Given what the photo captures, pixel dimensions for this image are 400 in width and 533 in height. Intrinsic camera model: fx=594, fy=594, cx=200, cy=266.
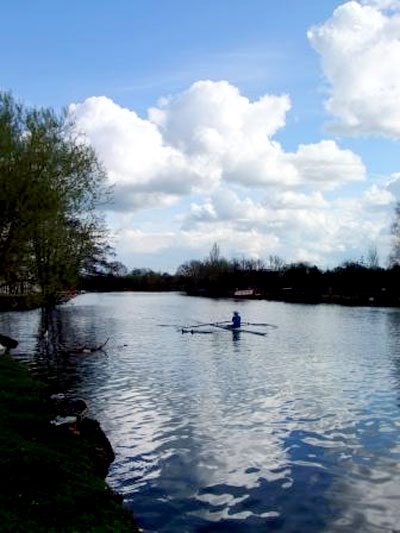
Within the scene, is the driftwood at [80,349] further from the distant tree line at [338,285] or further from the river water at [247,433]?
the distant tree line at [338,285]

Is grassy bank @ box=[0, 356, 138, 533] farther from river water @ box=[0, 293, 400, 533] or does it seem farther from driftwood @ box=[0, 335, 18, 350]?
driftwood @ box=[0, 335, 18, 350]

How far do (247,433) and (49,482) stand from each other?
9.43m

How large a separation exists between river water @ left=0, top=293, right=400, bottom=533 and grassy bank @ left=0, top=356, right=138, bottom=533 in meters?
1.23

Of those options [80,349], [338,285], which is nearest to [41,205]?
[80,349]

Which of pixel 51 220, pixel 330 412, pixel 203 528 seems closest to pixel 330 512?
pixel 203 528

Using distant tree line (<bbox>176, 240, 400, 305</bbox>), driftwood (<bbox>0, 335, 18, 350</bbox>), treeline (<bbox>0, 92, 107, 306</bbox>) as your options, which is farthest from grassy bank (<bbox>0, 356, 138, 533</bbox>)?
distant tree line (<bbox>176, 240, 400, 305</bbox>)

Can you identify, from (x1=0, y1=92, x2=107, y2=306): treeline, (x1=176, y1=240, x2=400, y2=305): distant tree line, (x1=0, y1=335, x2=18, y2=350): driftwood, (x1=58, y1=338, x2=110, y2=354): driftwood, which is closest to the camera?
(x1=0, y1=92, x2=107, y2=306): treeline

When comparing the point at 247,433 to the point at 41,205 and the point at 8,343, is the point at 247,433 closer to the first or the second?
the point at 41,205

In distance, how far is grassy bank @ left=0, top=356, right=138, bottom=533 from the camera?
959 centimetres

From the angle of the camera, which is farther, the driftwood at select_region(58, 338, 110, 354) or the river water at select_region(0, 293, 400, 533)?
the driftwood at select_region(58, 338, 110, 354)

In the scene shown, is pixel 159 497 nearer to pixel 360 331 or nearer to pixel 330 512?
pixel 330 512

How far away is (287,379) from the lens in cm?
3059

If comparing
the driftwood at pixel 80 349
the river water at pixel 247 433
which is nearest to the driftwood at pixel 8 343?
the river water at pixel 247 433

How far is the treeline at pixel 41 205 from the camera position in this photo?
2908 cm
